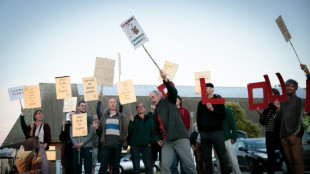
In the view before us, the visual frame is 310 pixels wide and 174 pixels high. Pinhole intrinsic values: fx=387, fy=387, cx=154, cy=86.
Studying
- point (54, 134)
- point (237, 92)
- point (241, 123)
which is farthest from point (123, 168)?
point (237, 92)

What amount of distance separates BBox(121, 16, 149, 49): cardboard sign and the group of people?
969 mm

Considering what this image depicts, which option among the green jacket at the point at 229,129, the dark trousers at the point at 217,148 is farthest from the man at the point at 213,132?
the green jacket at the point at 229,129

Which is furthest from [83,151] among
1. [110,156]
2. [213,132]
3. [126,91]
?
[213,132]

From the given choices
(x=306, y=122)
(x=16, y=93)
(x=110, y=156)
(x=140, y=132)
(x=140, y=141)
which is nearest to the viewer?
(x=306, y=122)

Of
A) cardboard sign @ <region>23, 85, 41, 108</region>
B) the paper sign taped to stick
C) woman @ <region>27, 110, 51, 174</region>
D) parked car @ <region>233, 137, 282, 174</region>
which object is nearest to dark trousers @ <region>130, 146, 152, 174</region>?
woman @ <region>27, 110, 51, 174</region>

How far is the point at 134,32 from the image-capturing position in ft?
23.7

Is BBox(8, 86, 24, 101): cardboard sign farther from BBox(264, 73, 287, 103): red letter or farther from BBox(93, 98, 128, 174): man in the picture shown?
BBox(264, 73, 287, 103): red letter

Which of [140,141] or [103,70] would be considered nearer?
[140,141]

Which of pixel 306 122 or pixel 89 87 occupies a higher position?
pixel 89 87

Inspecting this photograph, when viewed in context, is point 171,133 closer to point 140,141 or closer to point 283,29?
point 140,141

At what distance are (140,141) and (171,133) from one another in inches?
95.4

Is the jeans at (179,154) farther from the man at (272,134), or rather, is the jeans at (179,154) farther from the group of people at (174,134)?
the man at (272,134)

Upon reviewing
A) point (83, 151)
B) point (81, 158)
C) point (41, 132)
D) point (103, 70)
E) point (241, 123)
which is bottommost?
point (241, 123)

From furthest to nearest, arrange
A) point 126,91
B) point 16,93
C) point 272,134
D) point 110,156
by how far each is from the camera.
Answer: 1. point 16,93
2. point 126,91
3. point 110,156
4. point 272,134
